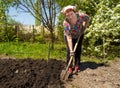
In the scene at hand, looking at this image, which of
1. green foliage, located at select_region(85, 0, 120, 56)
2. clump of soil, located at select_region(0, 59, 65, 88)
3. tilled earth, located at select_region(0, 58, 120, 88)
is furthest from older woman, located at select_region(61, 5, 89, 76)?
green foliage, located at select_region(85, 0, 120, 56)

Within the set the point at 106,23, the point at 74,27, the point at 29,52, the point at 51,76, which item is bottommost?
the point at 51,76

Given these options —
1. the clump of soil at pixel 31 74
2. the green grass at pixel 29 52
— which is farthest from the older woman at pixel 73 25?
the green grass at pixel 29 52

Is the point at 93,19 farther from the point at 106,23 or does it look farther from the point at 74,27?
the point at 74,27

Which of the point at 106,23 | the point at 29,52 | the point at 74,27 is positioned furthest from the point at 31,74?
the point at 29,52

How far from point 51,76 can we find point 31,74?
45cm

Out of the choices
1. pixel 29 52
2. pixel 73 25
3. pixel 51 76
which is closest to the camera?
pixel 73 25

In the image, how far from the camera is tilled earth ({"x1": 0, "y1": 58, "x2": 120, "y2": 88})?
7.02m

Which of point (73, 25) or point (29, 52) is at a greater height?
point (73, 25)

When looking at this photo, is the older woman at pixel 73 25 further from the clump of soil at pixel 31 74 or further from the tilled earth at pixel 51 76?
the clump of soil at pixel 31 74

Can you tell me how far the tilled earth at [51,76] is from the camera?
7.02m

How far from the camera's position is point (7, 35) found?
21047 mm

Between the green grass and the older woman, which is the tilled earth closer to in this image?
the older woman

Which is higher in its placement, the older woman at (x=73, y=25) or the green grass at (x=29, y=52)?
the older woman at (x=73, y=25)

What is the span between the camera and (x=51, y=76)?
7.58 m
